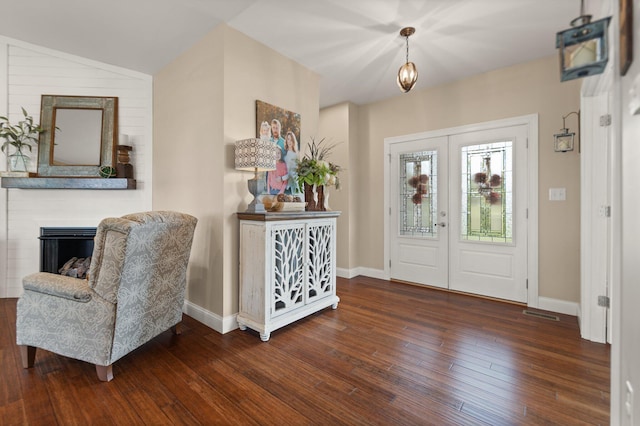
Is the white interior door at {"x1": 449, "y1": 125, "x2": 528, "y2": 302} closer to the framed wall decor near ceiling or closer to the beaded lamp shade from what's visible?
the beaded lamp shade

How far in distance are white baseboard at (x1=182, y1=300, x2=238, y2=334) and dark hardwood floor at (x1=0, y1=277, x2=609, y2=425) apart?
0.06 meters

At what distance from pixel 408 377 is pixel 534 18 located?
120 inches

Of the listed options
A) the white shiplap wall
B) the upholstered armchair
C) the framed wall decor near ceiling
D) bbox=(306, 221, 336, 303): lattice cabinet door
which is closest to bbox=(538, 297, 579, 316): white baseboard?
bbox=(306, 221, 336, 303): lattice cabinet door

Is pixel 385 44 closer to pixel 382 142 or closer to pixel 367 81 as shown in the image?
pixel 367 81

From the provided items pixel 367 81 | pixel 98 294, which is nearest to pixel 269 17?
pixel 367 81

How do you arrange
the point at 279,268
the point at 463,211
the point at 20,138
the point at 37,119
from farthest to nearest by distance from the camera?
the point at 463,211
the point at 37,119
the point at 20,138
the point at 279,268

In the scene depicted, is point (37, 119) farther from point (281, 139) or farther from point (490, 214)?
point (490, 214)

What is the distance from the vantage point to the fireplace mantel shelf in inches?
127

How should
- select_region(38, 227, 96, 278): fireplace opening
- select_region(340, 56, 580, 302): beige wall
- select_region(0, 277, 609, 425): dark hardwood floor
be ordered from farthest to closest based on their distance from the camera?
1. select_region(38, 227, 96, 278): fireplace opening
2. select_region(340, 56, 580, 302): beige wall
3. select_region(0, 277, 609, 425): dark hardwood floor

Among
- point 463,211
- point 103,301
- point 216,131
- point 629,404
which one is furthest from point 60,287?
point 463,211

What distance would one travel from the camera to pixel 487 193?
3.53 metres

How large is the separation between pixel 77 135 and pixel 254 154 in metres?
2.64

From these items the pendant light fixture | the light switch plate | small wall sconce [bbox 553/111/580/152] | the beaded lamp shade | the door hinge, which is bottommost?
the door hinge

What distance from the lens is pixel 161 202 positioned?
3.54 m
